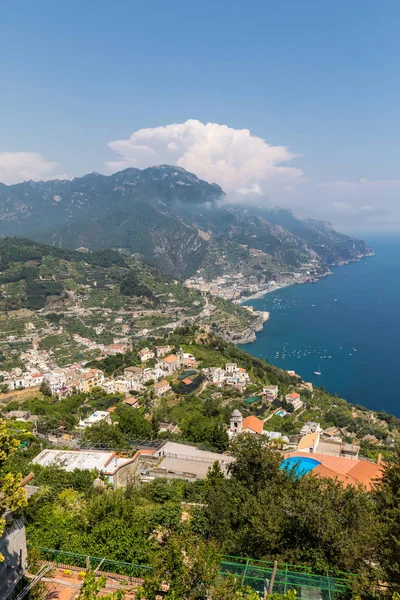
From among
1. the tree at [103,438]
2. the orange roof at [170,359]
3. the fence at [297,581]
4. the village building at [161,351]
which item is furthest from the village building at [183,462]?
the village building at [161,351]

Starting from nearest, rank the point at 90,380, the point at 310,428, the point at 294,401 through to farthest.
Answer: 1. the point at 310,428
2. the point at 294,401
3. the point at 90,380

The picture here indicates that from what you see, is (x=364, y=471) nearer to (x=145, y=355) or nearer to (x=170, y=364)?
(x=170, y=364)

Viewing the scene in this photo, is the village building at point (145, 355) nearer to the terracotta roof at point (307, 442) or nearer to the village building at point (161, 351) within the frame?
the village building at point (161, 351)

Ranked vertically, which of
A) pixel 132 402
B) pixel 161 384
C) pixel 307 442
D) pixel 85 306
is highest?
pixel 307 442

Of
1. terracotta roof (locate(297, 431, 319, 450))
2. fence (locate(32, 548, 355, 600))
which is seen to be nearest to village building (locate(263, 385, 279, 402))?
terracotta roof (locate(297, 431, 319, 450))

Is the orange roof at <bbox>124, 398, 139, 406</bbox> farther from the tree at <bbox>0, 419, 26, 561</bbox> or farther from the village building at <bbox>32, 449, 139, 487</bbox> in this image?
the tree at <bbox>0, 419, 26, 561</bbox>

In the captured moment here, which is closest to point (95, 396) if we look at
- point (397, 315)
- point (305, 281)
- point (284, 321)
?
point (284, 321)

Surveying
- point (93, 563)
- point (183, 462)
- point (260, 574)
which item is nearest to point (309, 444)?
point (183, 462)
